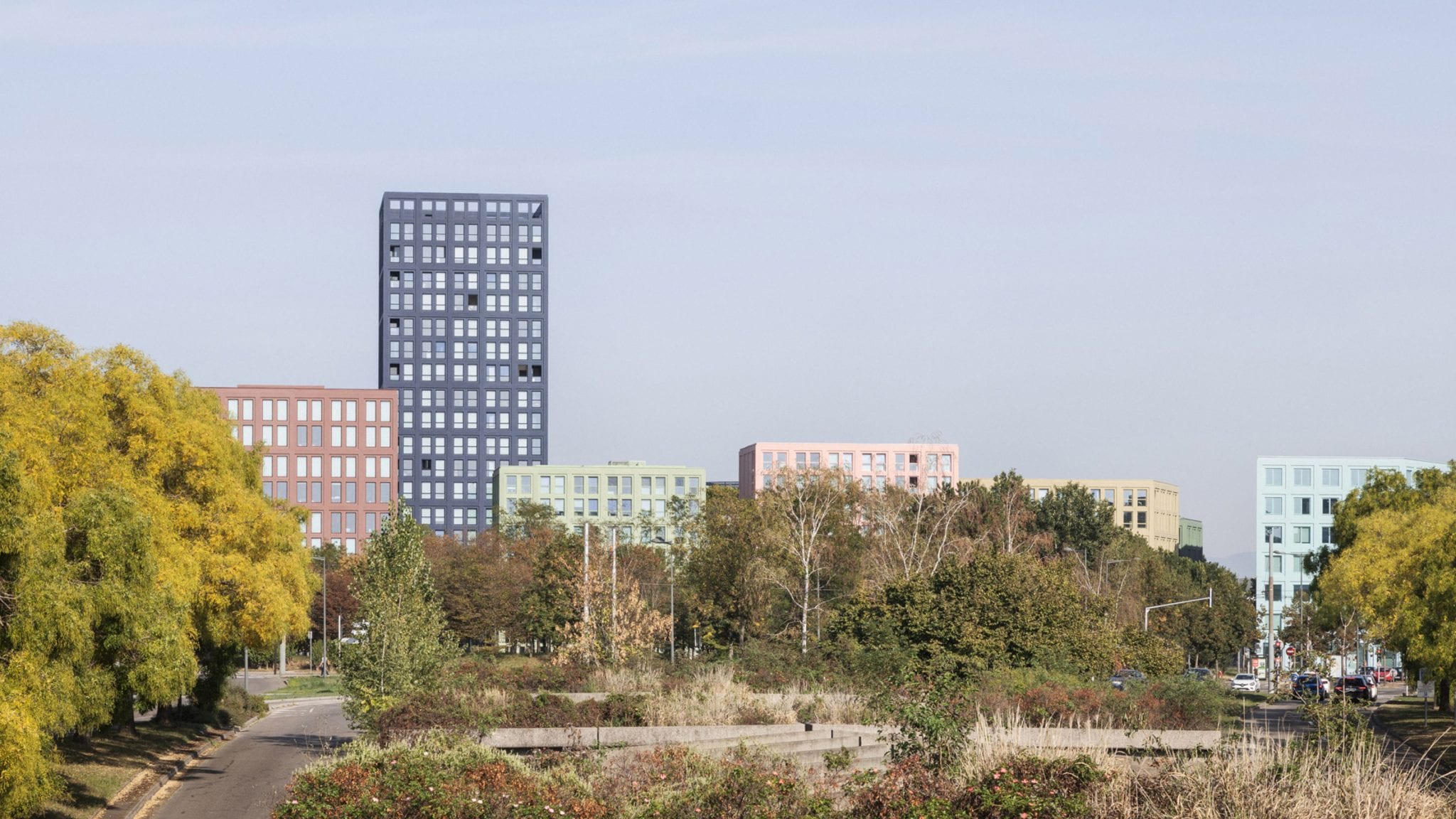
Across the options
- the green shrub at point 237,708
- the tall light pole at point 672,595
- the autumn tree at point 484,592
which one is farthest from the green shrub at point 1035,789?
the autumn tree at point 484,592

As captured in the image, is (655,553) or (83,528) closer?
(83,528)

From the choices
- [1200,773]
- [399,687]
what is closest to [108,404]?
[399,687]

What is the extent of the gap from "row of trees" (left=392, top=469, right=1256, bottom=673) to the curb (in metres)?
11.9

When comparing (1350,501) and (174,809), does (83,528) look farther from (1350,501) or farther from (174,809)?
(1350,501)

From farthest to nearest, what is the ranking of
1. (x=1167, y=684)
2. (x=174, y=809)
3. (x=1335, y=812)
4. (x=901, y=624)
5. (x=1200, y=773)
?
(x=901, y=624) < (x=1167, y=684) < (x=174, y=809) < (x=1200, y=773) < (x=1335, y=812)

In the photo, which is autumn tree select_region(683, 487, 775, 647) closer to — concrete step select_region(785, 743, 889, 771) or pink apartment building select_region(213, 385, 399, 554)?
concrete step select_region(785, 743, 889, 771)

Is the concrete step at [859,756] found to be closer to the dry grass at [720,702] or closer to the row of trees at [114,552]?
the dry grass at [720,702]

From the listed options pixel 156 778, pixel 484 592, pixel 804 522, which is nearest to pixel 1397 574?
pixel 804 522

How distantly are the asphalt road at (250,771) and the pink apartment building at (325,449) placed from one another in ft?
410

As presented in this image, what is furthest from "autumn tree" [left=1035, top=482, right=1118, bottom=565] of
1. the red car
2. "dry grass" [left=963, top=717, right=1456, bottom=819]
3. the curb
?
"dry grass" [left=963, top=717, right=1456, bottom=819]

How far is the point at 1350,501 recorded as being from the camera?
221ft

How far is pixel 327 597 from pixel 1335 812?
10538 cm

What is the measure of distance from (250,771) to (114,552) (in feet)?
38.1

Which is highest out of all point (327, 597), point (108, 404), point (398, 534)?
point (108, 404)
